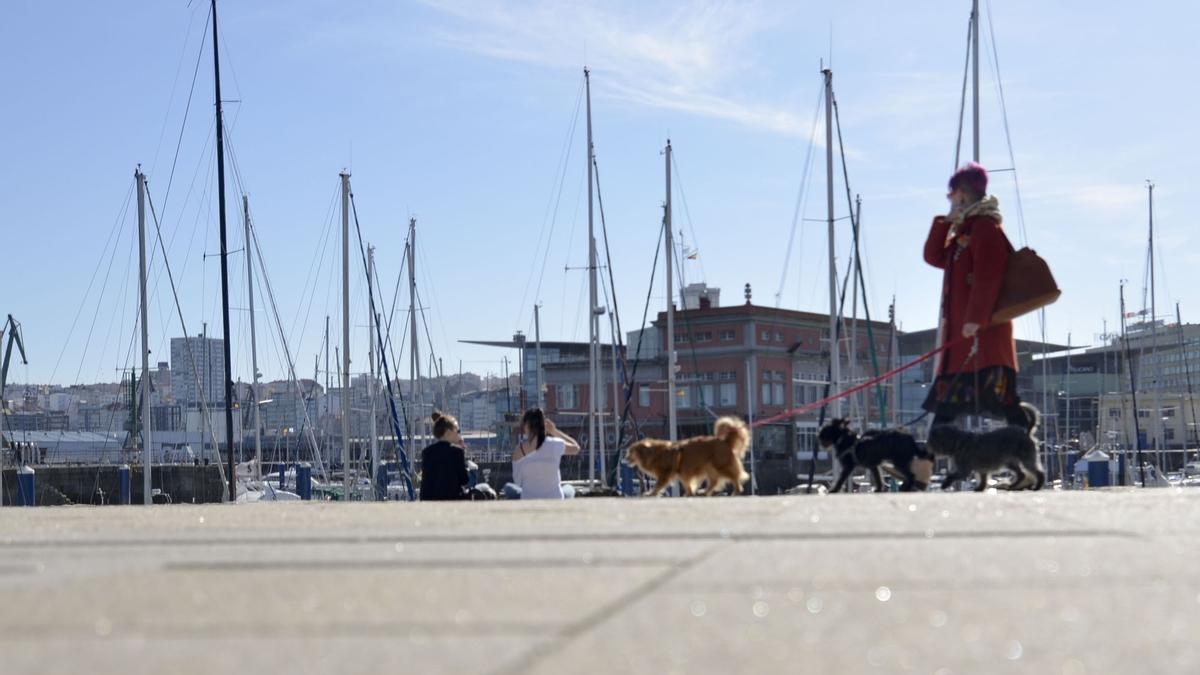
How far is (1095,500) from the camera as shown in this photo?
26.4 feet

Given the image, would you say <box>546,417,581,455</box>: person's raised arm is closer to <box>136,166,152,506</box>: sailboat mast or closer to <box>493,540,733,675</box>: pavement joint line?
<box>493,540,733,675</box>: pavement joint line

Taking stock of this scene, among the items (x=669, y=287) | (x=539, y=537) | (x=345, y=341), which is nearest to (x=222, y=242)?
(x=345, y=341)

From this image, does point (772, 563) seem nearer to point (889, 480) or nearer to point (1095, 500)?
point (1095, 500)

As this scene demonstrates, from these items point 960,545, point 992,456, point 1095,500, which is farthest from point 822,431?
point 960,545

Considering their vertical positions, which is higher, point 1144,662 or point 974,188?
point 974,188

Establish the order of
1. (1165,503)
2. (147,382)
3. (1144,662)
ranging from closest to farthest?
(1144,662) < (1165,503) < (147,382)

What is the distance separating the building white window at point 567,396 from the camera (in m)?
86.4

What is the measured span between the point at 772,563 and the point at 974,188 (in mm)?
6945

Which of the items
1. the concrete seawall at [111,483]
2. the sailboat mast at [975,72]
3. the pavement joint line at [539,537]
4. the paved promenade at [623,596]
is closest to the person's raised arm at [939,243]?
the paved promenade at [623,596]

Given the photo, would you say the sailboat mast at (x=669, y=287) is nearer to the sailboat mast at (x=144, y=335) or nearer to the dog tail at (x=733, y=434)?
the sailboat mast at (x=144, y=335)

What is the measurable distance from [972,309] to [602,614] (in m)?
7.61

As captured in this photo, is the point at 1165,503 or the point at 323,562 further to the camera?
the point at 1165,503

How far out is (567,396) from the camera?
86.9 meters

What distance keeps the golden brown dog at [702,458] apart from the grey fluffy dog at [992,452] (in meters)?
1.33
